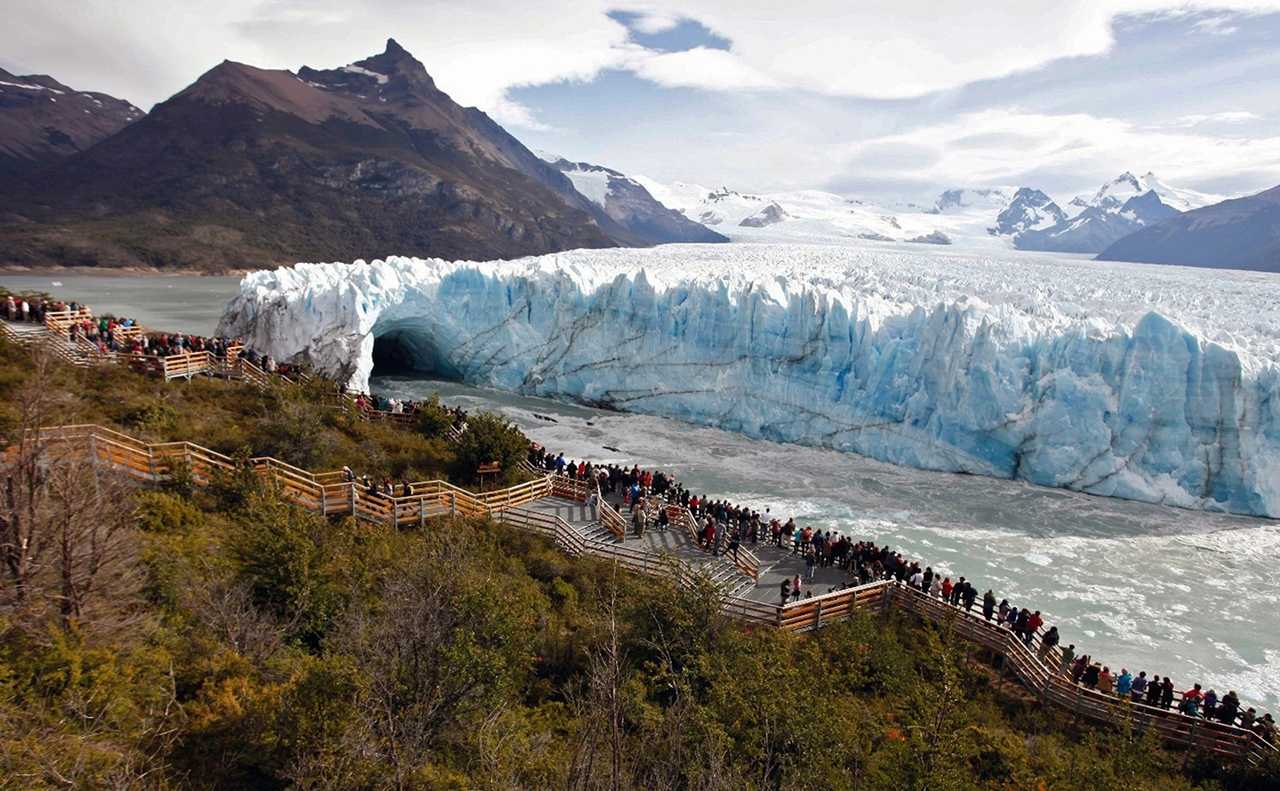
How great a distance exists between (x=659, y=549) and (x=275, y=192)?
10061 centimetres

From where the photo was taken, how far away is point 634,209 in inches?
6811

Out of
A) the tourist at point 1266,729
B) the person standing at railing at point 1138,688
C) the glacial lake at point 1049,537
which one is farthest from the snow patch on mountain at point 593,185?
the tourist at point 1266,729

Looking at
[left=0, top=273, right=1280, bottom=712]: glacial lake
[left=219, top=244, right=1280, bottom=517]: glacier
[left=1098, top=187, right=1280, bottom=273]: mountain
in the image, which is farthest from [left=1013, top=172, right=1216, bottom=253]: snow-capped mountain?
[left=0, top=273, right=1280, bottom=712]: glacial lake

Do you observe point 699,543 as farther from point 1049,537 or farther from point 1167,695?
point 1049,537

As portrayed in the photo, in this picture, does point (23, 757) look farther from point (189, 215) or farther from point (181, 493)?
point (189, 215)

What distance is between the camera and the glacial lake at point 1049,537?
12141 millimetres

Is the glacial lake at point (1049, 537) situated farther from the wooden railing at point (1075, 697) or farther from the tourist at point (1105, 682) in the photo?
the wooden railing at point (1075, 697)

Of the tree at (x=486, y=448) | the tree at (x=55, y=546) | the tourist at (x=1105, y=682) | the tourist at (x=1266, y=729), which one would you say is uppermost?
the tree at (x=55, y=546)

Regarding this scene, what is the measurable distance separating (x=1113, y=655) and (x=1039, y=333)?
12.2 metres

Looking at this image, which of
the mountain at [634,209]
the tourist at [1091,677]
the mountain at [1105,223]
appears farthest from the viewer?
the mountain at [634,209]

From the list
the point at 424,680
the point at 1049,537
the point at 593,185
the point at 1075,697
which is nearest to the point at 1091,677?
the point at 1075,697

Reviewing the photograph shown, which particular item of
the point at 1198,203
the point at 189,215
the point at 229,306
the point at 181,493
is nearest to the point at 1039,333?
the point at 181,493

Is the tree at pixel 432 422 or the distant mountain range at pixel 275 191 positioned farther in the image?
the distant mountain range at pixel 275 191

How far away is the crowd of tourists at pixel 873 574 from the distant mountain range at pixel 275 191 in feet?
Result: 245
